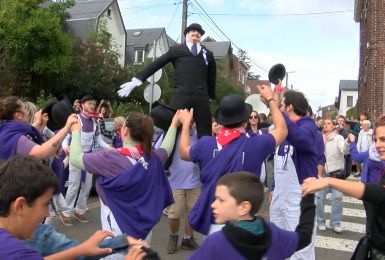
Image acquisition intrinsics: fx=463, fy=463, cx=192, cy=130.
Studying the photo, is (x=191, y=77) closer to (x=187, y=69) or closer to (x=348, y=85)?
(x=187, y=69)

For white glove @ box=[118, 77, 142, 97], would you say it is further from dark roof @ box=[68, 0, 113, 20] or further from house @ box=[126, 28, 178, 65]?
house @ box=[126, 28, 178, 65]

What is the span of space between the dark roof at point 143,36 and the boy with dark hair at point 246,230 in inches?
1677

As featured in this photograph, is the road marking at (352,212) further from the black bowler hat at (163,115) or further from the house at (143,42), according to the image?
the house at (143,42)

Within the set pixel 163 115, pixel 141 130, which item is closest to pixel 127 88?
pixel 163 115

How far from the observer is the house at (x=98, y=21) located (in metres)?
33.2

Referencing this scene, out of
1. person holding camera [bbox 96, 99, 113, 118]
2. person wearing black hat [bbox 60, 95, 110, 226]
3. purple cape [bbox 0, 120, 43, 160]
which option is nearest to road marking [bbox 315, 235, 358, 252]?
person wearing black hat [bbox 60, 95, 110, 226]

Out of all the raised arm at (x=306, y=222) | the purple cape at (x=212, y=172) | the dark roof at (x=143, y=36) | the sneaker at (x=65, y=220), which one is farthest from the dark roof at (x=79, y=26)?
the raised arm at (x=306, y=222)

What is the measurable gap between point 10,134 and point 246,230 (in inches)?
91.4

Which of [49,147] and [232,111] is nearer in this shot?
[49,147]

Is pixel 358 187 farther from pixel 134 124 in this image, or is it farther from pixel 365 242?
pixel 134 124

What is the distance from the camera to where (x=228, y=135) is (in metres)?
3.63

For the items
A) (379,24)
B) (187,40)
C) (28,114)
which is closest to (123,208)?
(28,114)

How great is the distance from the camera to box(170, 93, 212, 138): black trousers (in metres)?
5.26

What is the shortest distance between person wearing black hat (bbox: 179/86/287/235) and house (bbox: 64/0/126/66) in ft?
92.9
